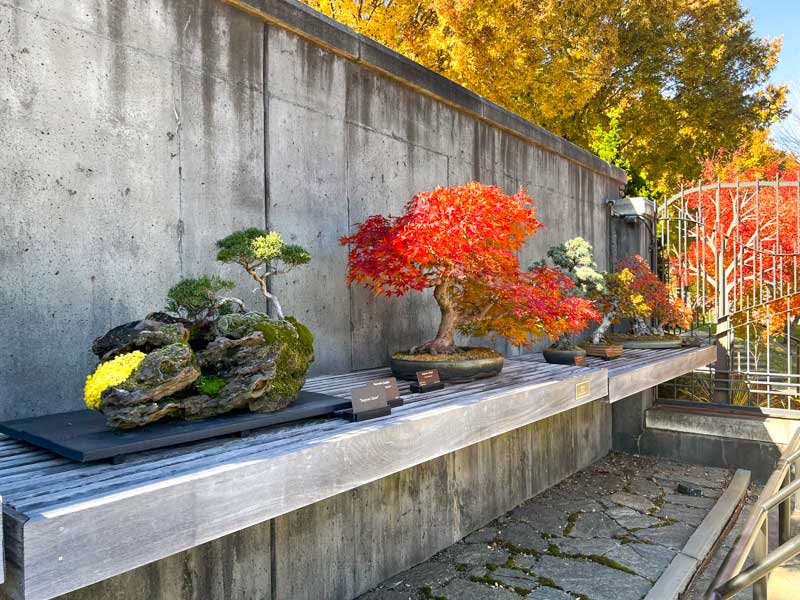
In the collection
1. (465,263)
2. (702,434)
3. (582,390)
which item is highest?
(465,263)

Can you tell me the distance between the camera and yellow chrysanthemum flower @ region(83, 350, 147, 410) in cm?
154

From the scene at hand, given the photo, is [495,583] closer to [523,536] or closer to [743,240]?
[523,536]

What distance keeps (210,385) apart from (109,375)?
0.97 feet

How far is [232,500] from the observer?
137 centimetres

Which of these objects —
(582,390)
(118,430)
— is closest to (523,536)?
(582,390)

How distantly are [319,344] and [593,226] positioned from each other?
3.99m

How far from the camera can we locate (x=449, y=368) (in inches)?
109

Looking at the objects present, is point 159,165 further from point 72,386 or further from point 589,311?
point 589,311

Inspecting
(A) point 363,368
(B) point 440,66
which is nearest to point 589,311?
(A) point 363,368

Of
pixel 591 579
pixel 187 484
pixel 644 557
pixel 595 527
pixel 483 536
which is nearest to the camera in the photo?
pixel 187 484

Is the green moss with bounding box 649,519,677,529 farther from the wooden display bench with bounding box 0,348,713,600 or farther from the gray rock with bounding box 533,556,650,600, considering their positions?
the wooden display bench with bounding box 0,348,713,600

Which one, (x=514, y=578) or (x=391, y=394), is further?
(x=514, y=578)

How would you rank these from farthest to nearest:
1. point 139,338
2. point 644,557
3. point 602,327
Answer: point 602,327 < point 644,557 < point 139,338

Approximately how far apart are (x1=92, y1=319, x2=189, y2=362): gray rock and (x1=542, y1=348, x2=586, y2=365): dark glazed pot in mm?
2566
